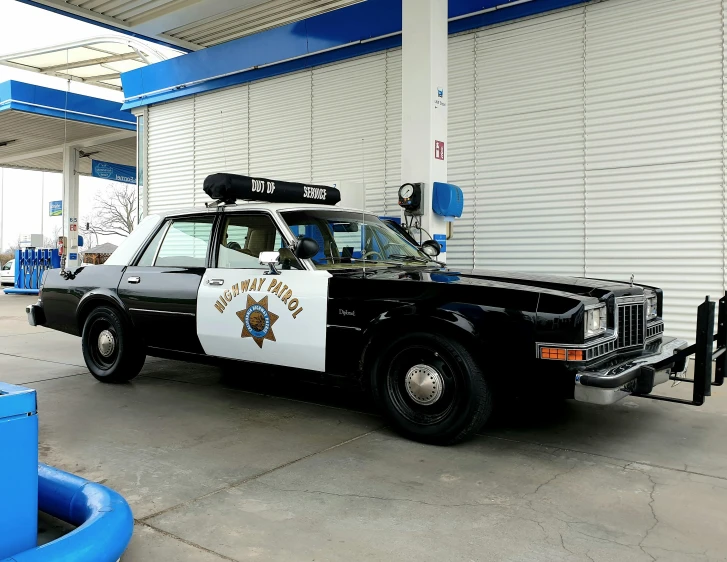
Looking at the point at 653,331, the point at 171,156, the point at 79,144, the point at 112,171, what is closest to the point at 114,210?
the point at 112,171

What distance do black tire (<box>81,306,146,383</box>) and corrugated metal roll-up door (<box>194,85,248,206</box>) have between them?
20.6 ft

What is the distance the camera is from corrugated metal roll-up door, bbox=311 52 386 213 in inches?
399

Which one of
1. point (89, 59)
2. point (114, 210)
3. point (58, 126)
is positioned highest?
point (89, 59)

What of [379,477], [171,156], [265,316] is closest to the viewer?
[379,477]

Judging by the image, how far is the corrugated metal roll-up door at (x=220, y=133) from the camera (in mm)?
12172

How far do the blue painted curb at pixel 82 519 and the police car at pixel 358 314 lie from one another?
1.96 m

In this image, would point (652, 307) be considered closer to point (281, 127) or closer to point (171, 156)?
point (281, 127)

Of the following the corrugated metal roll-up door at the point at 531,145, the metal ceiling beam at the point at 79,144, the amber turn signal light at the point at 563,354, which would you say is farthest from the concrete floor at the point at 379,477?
the metal ceiling beam at the point at 79,144

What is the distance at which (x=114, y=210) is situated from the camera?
49.8 meters

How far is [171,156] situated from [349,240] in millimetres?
9822

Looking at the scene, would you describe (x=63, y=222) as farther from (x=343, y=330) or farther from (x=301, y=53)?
(x=343, y=330)

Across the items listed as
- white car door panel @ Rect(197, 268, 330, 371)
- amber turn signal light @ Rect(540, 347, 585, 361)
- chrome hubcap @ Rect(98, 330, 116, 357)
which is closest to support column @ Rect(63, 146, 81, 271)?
chrome hubcap @ Rect(98, 330, 116, 357)

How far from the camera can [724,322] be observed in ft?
14.2

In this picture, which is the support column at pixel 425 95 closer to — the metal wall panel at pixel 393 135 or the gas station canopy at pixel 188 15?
the metal wall panel at pixel 393 135
